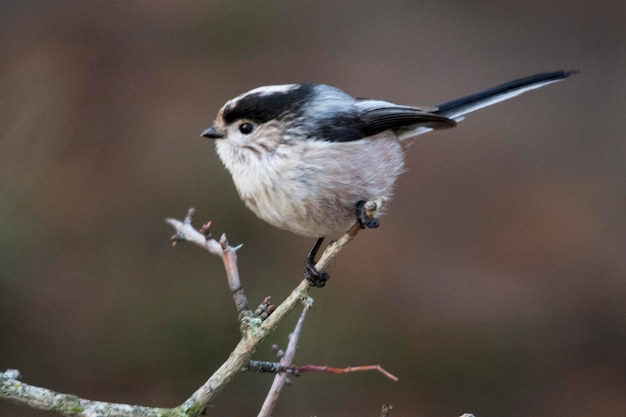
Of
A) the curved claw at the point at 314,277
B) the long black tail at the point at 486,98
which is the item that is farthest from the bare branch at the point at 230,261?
the long black tail at the point at 486,98

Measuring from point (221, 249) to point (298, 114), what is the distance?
2.07ft

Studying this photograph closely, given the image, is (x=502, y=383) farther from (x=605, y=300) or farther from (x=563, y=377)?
(x=605, y=300)

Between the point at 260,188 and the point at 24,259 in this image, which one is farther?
the point at 24,259

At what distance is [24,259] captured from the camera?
4.34 meters

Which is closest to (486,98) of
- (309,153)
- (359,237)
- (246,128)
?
(309,153)

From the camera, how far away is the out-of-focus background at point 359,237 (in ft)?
14.9

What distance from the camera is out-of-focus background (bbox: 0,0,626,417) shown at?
454cm

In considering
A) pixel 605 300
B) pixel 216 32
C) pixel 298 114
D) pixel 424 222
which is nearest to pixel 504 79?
pixel 424 222

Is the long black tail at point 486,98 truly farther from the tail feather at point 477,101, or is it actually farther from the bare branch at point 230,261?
the bare branch at point 230,261

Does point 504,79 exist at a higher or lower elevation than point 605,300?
higher

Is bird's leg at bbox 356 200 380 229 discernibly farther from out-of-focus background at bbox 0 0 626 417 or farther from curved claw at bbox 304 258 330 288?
out-of-focus background at bbox 0 0 626 417

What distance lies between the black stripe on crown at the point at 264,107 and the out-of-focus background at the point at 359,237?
2.07m

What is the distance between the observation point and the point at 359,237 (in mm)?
5109

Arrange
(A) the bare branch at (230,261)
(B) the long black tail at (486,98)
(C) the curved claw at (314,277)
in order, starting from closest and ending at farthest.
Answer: (A) the bare branch at (230,261), (C) the curved claw at (314,277), (B) the long black tail at (486,98)
